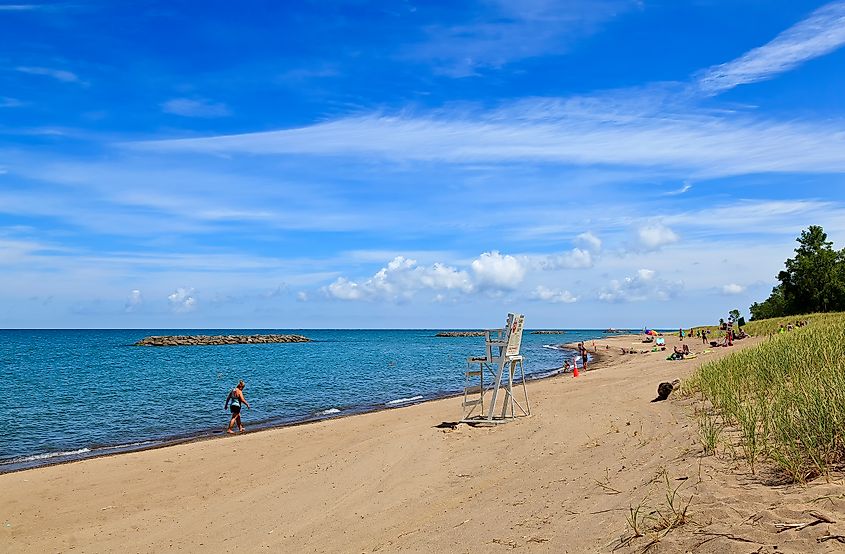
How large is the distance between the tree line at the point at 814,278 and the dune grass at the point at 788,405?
193 ft

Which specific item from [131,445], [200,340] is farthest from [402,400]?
[200,340]

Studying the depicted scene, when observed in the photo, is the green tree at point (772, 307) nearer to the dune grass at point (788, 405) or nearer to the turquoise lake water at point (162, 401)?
the turquoise lake water at point (162, 401)

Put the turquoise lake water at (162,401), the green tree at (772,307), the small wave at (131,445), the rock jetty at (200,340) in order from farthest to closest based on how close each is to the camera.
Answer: the rock jetty at (200,340) → the green tree at (772,307) → the turquoise lake water at (162,401) → the small wave at (131,445)

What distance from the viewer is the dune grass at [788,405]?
6.07m

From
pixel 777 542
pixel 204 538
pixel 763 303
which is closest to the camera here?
pixel 777 542

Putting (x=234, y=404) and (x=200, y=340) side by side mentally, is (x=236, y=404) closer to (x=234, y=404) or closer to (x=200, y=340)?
(x=234, y=404)

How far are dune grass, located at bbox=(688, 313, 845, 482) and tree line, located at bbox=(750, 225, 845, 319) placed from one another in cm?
5887

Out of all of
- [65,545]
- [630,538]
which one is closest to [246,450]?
[65,545]

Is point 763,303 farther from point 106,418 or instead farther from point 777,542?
point 777,542

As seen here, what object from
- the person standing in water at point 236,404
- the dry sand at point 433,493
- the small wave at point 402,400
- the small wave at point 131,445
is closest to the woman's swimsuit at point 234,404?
the person standing in water at point 236,404

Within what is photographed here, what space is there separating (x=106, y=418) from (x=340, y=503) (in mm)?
19754

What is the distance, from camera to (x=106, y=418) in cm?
2544

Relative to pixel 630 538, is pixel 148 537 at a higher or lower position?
lower

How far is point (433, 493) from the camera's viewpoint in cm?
945
